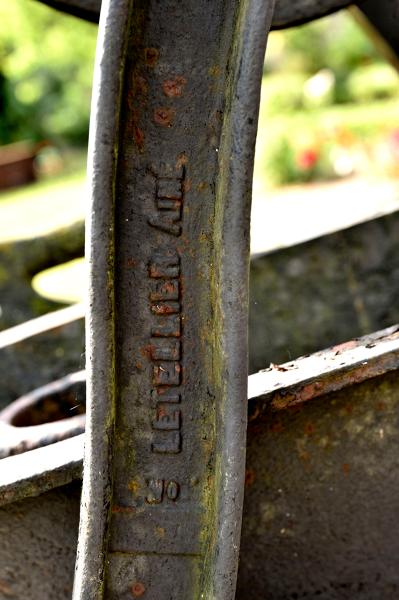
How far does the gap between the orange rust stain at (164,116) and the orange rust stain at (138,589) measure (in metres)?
0.84

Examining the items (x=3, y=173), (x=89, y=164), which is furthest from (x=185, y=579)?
(x=3, y=173)

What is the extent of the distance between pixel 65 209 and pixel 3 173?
813 centimetres

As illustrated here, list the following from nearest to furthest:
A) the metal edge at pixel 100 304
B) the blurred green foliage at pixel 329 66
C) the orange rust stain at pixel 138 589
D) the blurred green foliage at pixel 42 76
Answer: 1. the metal edge at pixel 100 304
2. the orange rust stain at pixel 138 589
3. the blurred green foliage at pixel 42 76
4. the blurred green foliage at pixel 329 66

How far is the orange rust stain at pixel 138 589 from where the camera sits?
1.69 m

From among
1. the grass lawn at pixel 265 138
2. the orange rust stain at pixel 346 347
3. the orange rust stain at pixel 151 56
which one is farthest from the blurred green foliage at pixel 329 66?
the orange rust stain at pixel 151 56

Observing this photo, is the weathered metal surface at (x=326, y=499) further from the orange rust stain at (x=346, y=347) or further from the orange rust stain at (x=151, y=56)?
the orange rust stain at (x=151, y=56)

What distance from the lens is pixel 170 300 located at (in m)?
1.60

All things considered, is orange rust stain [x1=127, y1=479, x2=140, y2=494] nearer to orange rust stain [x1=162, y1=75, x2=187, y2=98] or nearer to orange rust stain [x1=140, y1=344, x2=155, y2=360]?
orange rust stain [x1=140, y1=344, x2=155, y2=360]

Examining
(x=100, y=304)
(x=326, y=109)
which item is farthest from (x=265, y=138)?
(x=100, y=304)

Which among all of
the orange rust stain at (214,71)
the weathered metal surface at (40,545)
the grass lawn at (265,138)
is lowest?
the weathered metal surface at (40,545)

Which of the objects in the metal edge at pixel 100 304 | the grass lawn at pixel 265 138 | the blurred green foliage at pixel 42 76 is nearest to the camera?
the metal edge at pixel 100 304

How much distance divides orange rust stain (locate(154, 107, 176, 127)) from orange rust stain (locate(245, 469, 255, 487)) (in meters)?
0.73

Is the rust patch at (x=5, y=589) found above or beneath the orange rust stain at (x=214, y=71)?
beneath

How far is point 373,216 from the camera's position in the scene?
138 inches
